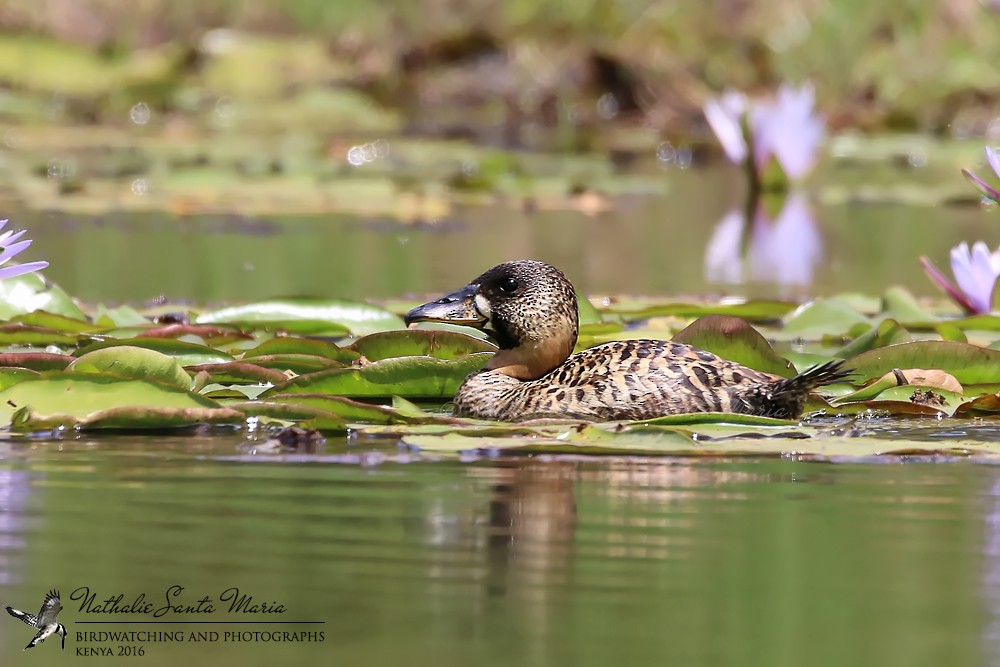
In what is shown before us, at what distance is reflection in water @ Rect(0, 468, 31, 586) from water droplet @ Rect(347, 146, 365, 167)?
39.4 ft

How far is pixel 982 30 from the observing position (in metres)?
22.2

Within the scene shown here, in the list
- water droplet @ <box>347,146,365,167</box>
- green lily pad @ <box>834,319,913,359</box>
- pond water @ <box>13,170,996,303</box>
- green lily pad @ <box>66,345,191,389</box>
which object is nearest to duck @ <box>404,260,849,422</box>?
green lily pad @ <box>834,319,913,359</box>

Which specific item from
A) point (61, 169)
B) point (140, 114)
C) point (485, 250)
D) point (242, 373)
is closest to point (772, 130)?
point (485, 250)

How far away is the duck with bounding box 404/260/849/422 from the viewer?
5805 mm

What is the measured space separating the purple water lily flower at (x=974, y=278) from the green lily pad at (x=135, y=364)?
2.74 m

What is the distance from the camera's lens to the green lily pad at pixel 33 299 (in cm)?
721

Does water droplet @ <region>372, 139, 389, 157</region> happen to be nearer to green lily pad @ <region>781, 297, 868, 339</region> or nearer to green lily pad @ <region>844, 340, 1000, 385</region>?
green lily pad @ <region>781, 297, 868, 339</region>

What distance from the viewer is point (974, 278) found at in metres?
7.31

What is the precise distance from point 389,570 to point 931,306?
478 centimetres

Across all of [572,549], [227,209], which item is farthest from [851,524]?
[227,209]

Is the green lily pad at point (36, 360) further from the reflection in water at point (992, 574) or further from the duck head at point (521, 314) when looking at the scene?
the reflection in water at point (992, 574)

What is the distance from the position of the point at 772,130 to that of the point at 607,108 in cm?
792

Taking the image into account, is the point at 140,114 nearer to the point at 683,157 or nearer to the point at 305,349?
the point at 683,157

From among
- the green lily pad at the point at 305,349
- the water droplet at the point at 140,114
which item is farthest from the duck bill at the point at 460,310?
the water droplet at the point at 140,114
